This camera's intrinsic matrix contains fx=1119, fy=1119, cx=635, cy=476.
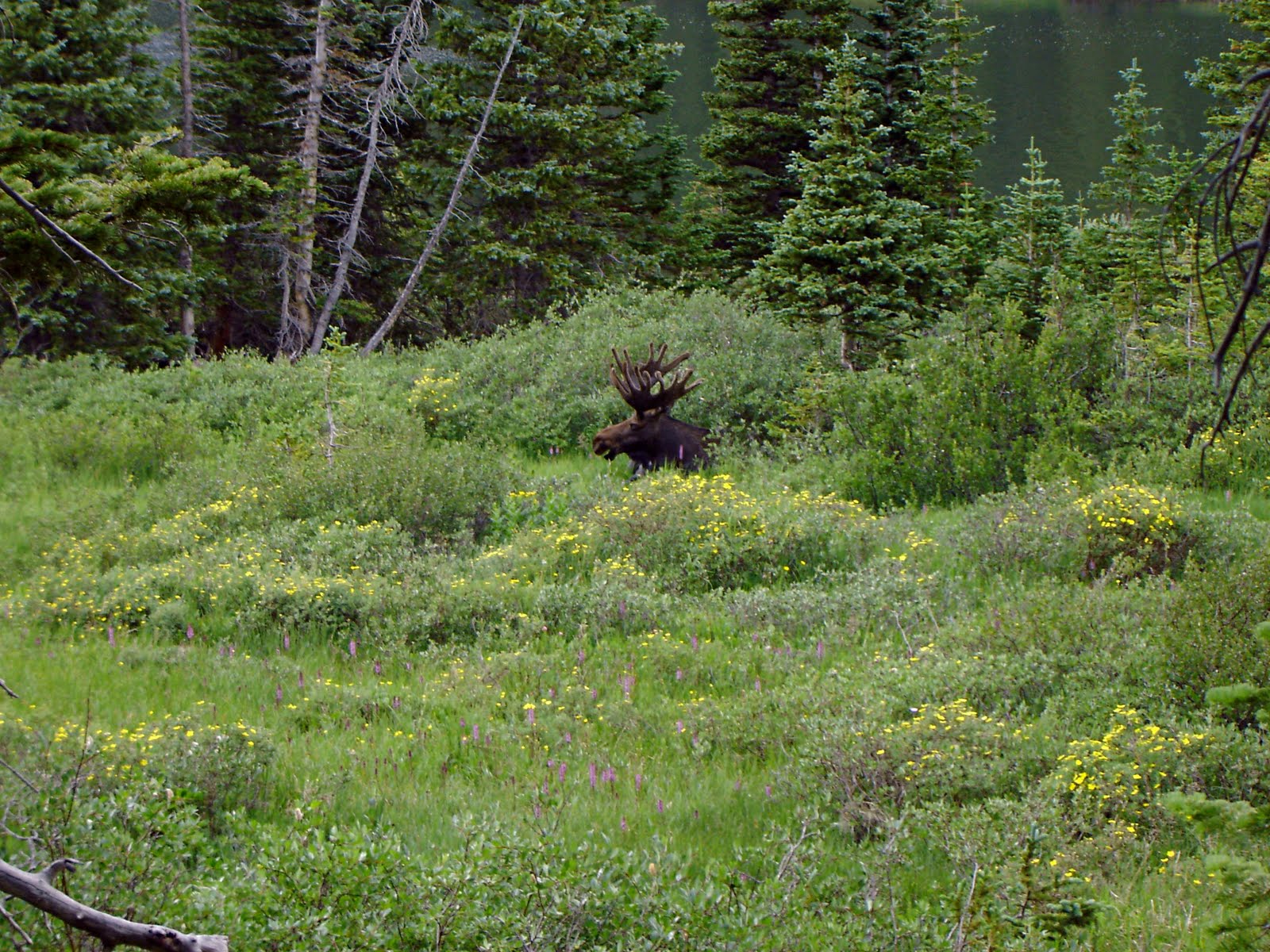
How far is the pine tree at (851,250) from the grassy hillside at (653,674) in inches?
162

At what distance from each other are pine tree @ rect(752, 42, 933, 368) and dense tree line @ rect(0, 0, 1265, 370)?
2.2 inches

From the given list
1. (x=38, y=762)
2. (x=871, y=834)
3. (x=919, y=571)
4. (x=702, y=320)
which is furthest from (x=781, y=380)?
(x=38, y=762)

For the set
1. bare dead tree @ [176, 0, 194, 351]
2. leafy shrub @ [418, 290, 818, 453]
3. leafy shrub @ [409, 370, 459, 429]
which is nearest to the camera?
leafy shrub @ [418, 290, 818, 453]

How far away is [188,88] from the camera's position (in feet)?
78.8

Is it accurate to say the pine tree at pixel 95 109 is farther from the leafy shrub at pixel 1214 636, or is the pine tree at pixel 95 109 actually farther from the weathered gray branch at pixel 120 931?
the weathered gray branch at pixel 120 931

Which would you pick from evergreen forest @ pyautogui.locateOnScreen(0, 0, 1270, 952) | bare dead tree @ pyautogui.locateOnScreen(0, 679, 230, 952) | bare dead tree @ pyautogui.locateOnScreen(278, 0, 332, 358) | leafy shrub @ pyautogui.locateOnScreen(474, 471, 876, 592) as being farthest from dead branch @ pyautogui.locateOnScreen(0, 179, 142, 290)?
bare dead tree @ pyautogui.locateOnScreen(278, 0, 332, 358)

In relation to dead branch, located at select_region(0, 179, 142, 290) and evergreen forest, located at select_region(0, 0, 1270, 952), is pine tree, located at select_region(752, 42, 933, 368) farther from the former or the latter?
dead branch, located at select_region(0, 179, 142, 290)

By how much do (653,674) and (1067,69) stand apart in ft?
266

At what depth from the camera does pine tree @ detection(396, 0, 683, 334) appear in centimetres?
2444

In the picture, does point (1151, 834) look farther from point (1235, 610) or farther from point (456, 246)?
point (456, 246)

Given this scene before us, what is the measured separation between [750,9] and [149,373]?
55.4 ft

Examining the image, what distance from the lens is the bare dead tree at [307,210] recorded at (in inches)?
958

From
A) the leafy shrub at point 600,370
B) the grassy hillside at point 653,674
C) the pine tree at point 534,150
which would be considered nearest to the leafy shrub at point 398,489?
the grassy hillside at point 653,674

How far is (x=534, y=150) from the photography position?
25891 millimetres
